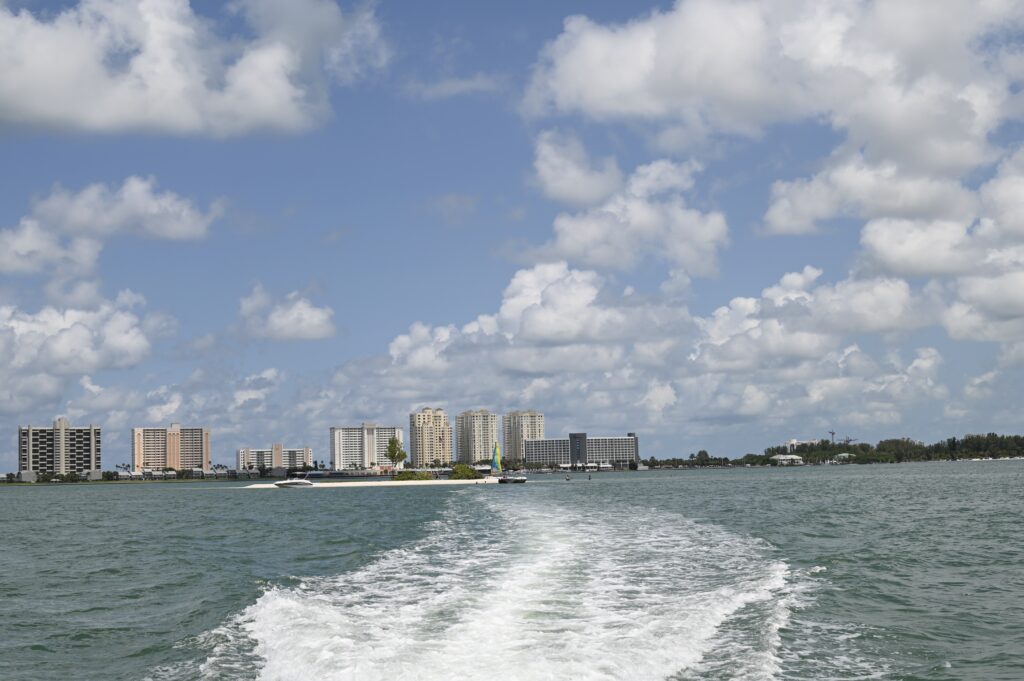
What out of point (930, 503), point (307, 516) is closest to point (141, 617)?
point (307, 516)

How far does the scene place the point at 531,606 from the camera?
71.1 feet

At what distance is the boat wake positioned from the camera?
642 inches

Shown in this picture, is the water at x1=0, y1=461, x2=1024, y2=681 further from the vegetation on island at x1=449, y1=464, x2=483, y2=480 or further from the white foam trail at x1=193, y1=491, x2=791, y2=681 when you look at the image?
the vegetation on island at x1=449, y1=464, x2=483, y2=480

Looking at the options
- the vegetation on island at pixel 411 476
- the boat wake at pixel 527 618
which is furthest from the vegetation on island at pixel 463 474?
the boat wake at pixel 527 618

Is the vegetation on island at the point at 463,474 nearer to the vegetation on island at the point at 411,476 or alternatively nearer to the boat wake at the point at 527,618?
the vegetation on island at the point at 411,476

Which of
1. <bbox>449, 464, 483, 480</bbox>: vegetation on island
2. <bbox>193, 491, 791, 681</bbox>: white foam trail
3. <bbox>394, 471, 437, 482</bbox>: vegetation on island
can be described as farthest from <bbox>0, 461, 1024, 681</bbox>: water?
<bbox>449, 464, 483, 480</bbox>: vegetation on island

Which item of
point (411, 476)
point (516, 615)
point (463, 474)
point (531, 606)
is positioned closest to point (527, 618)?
point (516, 615)

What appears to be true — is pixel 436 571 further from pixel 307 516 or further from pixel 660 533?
pixel 307 516

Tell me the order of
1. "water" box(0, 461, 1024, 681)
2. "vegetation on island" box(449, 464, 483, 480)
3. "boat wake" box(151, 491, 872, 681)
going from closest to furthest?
1. "boat wake" box(151, 491, 872, 681)
2. "water" box(0, 461, 1024, 681)
3. "vegetation on island" box(449, 464, 483, 480)

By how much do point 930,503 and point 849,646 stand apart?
5499cm

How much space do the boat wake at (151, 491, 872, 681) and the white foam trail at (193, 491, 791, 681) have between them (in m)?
0.04

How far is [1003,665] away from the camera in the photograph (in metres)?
16.4

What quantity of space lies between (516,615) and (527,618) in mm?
399

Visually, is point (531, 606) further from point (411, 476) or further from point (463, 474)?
point (463, 474)
